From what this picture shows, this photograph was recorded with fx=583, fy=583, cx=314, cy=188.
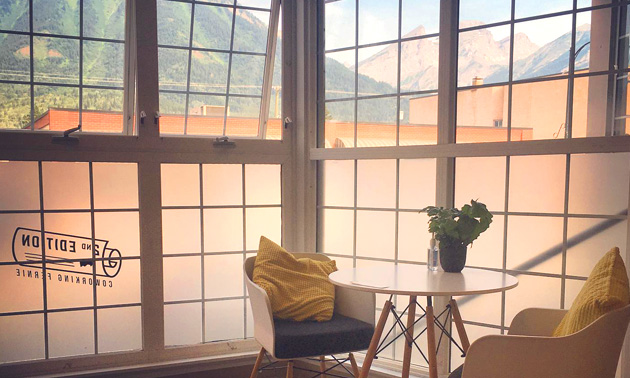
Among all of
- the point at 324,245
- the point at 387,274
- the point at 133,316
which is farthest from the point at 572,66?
the point at 133,316

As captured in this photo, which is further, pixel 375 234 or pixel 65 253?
pixel 375 234

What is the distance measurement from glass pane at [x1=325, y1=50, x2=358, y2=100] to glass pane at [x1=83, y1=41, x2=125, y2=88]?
4.58 ft

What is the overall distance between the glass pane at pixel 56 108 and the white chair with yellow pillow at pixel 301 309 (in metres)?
1.44

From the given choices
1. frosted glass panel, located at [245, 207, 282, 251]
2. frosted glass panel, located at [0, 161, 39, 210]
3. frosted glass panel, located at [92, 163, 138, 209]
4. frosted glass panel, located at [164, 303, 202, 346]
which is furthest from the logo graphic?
frosted glass panel, located at [245, 207, 282, 251]

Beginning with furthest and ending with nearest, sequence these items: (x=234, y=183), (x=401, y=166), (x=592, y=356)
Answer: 1. (x=234, y=183)
2. (x=401, y=166)
3. (x=592, y=356)

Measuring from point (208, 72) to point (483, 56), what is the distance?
70.9 inches

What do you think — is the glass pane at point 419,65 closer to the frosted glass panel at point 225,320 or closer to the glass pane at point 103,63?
the glass pane at point 103,63

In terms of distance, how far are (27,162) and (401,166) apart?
2328 mm

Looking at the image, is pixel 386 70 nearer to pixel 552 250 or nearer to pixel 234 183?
pixel 234 183

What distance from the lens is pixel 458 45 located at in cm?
353

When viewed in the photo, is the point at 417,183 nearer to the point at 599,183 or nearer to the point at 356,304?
the point at 356,304

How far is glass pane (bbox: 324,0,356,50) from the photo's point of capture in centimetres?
402

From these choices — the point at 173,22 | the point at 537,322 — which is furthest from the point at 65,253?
the point at 537,322

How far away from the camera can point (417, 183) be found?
373 cm
